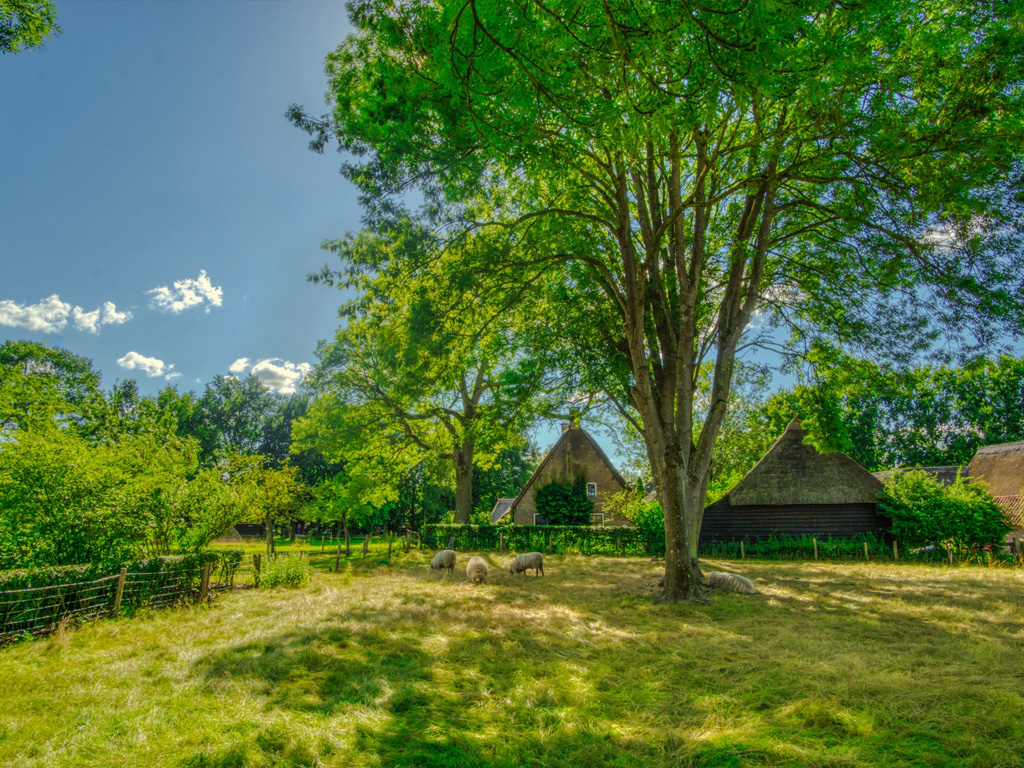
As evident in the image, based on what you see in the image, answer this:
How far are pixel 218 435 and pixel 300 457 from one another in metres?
9.54

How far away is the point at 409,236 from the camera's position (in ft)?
35.3

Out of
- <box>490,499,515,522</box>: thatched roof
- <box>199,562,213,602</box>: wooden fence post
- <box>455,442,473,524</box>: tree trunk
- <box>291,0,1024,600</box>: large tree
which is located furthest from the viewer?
<box>490,499,515,522</box>: thatched roof

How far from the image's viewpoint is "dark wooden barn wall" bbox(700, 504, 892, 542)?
24750 millimetres

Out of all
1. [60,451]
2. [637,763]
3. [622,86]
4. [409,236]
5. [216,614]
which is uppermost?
[409,236]

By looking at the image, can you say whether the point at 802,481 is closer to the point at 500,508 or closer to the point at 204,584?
the point at 204,584

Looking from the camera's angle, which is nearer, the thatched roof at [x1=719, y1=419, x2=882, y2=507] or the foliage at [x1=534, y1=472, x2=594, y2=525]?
the thatched roof at [x1=719, y1=419, x2=882, y2=507]

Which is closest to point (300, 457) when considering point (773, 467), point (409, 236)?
point (773, 467)

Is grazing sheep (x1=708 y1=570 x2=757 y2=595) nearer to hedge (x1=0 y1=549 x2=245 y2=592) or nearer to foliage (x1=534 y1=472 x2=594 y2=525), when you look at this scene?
hedge (x1=0 y1=549 x2=245 y2=592)

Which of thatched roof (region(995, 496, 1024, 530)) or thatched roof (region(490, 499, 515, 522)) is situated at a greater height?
thatched roof (region(995, 496, 1024, 530))

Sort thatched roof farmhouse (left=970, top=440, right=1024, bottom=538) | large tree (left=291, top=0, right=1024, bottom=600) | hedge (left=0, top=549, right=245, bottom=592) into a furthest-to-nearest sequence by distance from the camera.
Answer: thatched roof farmhouse (left=970, top=440, right=1024, bottom=538) < hedge (left=0, top=549, right=245, bottom=592) < large tree (left=291, top=0, right=1024, bottom=600)

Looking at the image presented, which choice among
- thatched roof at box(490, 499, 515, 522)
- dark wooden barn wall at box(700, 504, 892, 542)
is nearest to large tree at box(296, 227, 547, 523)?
dark wooden barn wall at box(700, 504, 892, 542)

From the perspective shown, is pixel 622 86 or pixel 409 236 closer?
pixel 622 86

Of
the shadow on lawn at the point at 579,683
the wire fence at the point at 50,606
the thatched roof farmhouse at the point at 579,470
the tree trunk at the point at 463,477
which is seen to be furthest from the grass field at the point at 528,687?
the thatched roof farmhouse at the point at 579,470

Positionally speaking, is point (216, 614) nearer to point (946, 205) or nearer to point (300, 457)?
point (946, 205)
